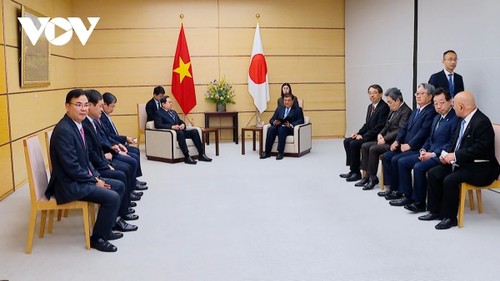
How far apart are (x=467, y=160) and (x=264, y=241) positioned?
2.06 meters

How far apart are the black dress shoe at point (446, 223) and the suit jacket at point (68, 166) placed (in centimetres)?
314

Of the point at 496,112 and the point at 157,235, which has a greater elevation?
the point at 496,112

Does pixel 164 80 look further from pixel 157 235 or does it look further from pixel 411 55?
pixel 157 235

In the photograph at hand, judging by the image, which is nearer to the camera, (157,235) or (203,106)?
(157,235)

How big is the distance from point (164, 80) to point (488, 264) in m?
8.78

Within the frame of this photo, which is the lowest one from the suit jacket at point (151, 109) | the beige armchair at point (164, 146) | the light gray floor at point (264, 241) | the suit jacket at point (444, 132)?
the light gray floor at point (264, 241)

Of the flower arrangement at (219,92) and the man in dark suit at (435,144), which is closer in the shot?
the man in dark suit at (435,144)

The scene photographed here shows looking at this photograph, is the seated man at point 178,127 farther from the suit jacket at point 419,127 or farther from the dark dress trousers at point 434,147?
the dark dress trousers at point 434,147

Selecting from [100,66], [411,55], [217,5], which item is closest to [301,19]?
[217,5]

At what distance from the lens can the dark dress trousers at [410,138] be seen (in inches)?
237

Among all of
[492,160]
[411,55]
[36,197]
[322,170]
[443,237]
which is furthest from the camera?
[411,55]

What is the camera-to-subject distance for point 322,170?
8.14 m

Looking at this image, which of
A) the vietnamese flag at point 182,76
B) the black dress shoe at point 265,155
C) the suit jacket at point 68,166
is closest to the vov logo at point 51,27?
the vietnamese flag at point 182,76

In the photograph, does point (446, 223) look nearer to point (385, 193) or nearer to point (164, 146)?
point (385, 193)
